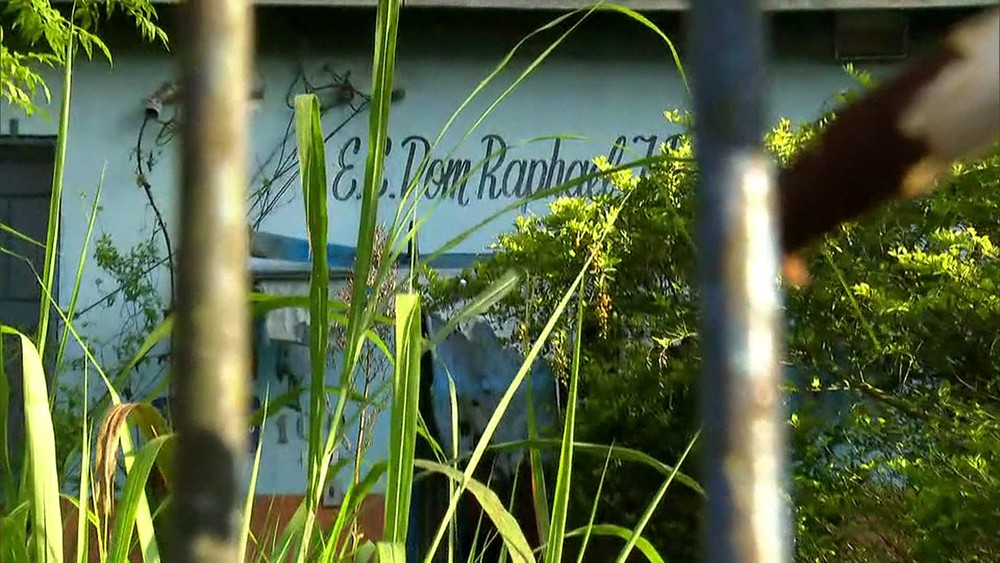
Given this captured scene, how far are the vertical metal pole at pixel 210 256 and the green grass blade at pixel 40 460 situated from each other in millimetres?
680

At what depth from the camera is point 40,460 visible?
1.31m

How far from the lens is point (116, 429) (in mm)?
1285

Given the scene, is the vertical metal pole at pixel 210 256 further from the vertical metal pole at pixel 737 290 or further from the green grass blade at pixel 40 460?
the green grass blade at pixel 40 460

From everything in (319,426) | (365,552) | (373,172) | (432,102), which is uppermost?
(432,102)

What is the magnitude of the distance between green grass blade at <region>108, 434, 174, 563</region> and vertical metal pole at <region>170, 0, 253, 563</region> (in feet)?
1.99

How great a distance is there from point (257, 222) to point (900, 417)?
3.34 m

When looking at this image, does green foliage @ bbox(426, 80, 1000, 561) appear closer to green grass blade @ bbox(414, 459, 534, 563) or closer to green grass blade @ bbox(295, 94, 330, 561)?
green grass blade @ bbox(414, 459, 534, 563)

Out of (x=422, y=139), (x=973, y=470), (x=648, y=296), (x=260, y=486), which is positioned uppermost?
(x=422, y=139)

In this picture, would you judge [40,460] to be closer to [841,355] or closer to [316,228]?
[316,228]

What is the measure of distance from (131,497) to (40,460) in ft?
0.36

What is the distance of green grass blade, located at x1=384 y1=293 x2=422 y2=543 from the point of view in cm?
129

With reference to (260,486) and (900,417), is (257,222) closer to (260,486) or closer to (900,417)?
(260,486)

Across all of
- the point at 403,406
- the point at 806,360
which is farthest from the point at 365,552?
the point at 806,360

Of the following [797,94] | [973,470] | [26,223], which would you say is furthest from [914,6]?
[26,223]
